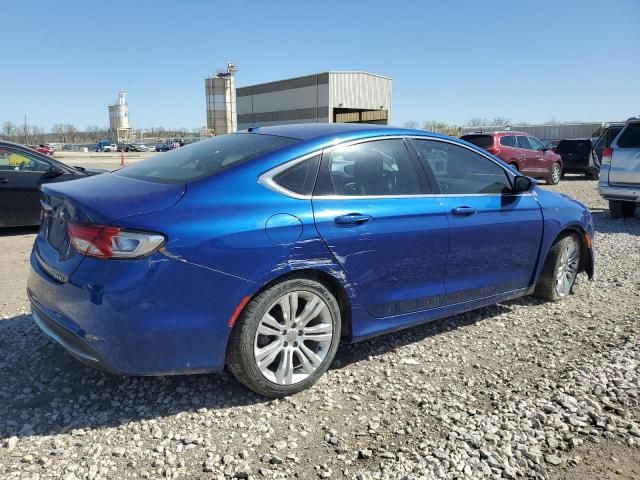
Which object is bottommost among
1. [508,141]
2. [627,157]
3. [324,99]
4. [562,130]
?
[627,157]

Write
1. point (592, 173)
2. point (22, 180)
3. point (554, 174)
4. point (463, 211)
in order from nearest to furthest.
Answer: point (463, 211) < point (22, 180) < point (554, 174) < point (592, 173)

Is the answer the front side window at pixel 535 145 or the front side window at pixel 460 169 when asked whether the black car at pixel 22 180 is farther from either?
the front side window at pixel 535 145

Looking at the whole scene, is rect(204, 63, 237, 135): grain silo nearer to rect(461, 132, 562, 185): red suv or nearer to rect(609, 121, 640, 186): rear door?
rect(461, 132, 562, 185): red suv

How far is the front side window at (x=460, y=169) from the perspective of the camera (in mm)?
3748

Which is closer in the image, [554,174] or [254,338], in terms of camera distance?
[254,338]

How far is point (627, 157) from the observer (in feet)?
29.4

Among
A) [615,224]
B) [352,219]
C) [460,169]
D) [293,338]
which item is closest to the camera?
[293,338]

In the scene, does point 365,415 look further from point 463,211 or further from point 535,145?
point 535,145

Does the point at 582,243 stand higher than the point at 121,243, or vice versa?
the point at 121,243

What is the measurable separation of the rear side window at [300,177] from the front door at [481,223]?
97 cm

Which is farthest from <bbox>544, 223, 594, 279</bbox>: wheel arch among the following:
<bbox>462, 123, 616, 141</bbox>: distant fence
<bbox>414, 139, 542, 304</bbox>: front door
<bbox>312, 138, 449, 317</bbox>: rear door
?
<bbox>462, 123, 616, 141</bbox>: distant fence

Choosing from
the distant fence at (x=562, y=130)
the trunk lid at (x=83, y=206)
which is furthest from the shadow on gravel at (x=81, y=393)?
the distant fence at (x=562, y=130)

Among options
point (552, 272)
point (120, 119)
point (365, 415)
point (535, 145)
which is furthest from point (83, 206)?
point (120, 119)

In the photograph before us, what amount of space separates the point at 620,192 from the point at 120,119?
122902 millimetres
